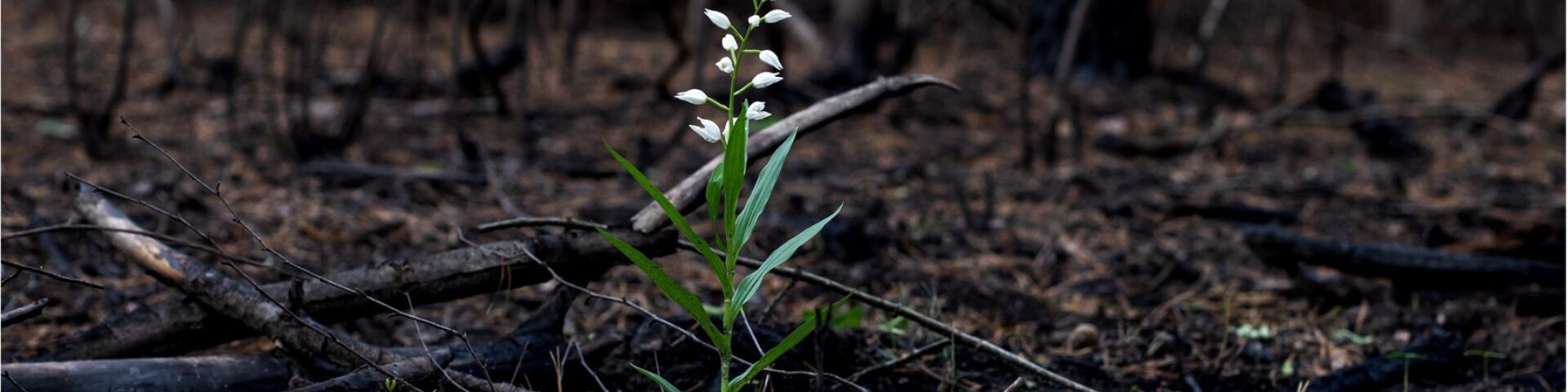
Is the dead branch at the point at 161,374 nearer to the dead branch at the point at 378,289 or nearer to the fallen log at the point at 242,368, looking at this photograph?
the fallen log at the point at 242,368

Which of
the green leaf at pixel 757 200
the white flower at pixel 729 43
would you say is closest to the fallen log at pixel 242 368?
the green leaf at pixel 757 200

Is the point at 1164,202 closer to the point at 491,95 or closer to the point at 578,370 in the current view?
the point at 578,370

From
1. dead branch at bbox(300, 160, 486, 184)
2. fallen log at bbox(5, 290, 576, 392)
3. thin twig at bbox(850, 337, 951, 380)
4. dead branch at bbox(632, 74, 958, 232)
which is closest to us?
fallen log at bbox(5, 290, 576, 392)

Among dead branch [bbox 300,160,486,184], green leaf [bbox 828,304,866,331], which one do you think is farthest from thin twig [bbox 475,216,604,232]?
dead branch [bbox 300,160,486,184]

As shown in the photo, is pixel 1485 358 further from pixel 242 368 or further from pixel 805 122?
pixel 242 368

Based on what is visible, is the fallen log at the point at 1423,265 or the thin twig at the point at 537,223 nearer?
the thin twig at the point at 537,223

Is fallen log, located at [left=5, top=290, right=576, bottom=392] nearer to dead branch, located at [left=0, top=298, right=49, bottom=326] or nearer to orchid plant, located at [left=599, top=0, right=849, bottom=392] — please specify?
dead branch, located at [left=0, top=298, right=49, bottom=326]

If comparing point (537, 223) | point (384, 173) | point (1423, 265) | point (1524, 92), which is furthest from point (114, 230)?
point (1524, 92)
